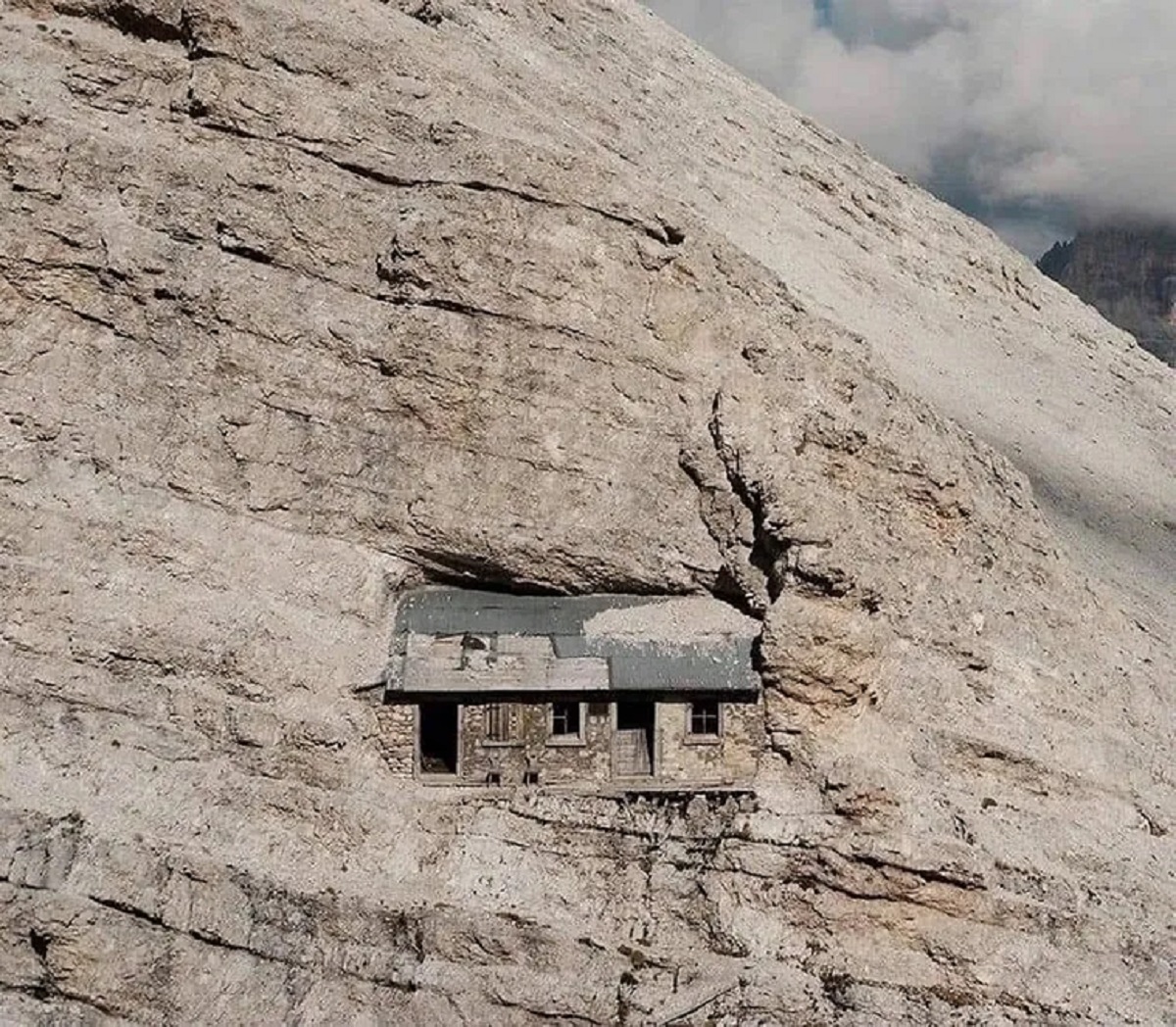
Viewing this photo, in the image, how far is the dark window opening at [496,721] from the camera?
22.2 m

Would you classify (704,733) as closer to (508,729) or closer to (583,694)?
(583,694)

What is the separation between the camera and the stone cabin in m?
22.0

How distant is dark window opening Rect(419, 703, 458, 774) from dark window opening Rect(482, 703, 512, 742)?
2.20 ft

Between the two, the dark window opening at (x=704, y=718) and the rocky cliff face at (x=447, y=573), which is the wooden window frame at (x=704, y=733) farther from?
the rocky cliff face at (x=447, y=573)

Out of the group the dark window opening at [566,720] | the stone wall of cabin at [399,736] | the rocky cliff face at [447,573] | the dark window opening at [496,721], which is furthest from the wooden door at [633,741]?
the stone wall of cabin at [399,736]

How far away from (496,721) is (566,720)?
5.06 feet

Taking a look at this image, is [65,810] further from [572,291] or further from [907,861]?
[907,861]

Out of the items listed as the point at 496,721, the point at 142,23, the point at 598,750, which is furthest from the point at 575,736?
the point at 142,23

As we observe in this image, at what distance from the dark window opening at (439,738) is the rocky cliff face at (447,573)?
1682 mm

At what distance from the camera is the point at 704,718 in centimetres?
2275

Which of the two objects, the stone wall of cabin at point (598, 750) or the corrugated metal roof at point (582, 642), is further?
the stone wall of cabin at point (598, 750)

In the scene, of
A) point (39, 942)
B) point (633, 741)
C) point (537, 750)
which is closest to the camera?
point (39, 942)

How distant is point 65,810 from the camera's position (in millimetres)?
18141

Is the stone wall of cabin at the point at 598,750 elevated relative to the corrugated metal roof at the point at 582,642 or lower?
lower
